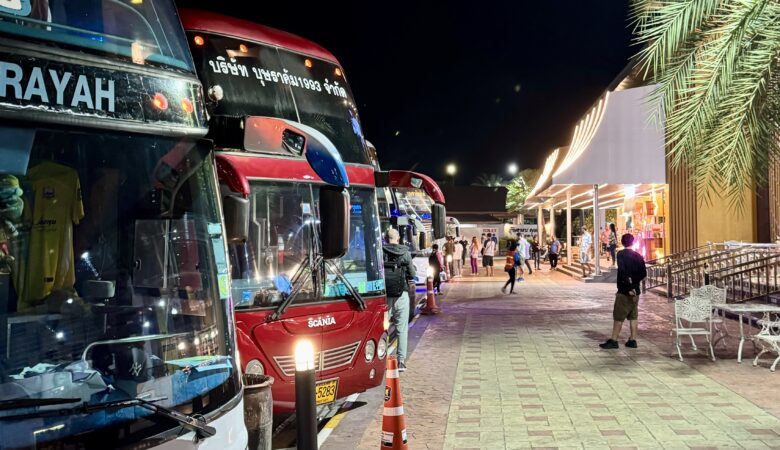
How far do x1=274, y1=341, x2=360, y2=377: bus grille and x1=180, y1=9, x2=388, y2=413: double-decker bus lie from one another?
10 mm

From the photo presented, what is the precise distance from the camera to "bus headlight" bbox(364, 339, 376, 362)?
7.70 meters

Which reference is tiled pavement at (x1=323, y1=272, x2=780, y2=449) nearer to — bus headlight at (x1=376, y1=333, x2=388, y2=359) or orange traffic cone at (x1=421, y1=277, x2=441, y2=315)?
bus headlight at (x1=376, y1=333, x2=388, y2=359)

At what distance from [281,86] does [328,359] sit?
9.22ft

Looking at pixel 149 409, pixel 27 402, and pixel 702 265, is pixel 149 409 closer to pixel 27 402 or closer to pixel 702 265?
pixel 27 402

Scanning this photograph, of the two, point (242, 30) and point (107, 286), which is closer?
point (107, 286)

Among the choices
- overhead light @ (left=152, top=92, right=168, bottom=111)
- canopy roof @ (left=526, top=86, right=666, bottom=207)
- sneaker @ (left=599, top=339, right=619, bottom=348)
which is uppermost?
canopy roof @ (left=526, top=86, right=666, bottom=207)

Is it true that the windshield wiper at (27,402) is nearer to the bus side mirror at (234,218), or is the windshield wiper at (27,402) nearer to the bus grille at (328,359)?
the bus side mirror at (234,218)

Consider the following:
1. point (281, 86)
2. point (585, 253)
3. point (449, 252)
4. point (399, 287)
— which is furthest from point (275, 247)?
point (449, 252)

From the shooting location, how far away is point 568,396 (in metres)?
8.54

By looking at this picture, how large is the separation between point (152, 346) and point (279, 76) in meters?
4.36

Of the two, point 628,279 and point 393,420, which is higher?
point 628,279

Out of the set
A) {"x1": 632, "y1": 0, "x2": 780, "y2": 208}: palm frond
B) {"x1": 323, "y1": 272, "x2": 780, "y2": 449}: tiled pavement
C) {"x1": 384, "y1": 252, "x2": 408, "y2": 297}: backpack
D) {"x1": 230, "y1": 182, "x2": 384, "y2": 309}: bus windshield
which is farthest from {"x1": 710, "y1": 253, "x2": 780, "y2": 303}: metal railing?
{"x1": 230, "y1": 182, "x2": 384, "y2": 309}: bus windshield

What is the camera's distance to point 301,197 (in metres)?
7.29

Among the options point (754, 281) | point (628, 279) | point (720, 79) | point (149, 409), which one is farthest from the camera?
point (754, 281)
